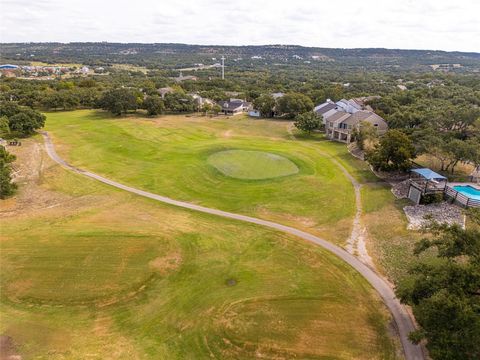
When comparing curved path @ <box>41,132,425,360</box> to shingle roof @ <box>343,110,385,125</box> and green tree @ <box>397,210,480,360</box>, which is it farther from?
shingle roof @ <box>343,110,385,125</box>

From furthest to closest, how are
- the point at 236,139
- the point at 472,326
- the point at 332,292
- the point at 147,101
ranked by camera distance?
1. the point at 147,101
2. the point at 236,139
3. the point at 332,292
4. the point at 472,326

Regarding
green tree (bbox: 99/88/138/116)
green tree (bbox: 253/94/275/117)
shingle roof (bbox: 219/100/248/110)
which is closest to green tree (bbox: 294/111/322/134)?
green tree (bbox: 253/94/275/117)

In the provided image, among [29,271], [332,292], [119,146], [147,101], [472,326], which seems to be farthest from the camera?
[147,101]

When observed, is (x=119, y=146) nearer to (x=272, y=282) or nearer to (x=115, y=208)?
(x=115, y=208)

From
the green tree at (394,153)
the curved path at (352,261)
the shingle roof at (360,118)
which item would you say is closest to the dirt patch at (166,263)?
the curved path at (352,261)

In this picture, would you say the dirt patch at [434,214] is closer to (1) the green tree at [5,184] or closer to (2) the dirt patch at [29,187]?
(2) the dirt patch at [29,187]

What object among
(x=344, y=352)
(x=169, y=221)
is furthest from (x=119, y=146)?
(x=344, y=352)
